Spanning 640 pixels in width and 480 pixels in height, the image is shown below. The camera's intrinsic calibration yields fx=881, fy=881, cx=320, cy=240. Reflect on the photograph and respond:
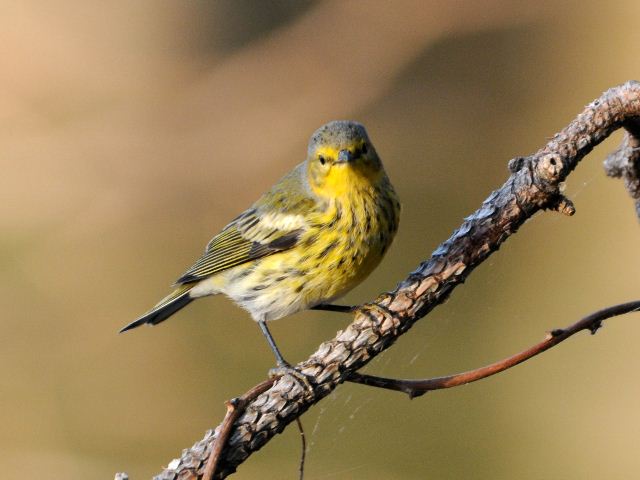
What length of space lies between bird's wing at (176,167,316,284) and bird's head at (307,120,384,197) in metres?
0.09

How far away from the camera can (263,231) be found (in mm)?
2934

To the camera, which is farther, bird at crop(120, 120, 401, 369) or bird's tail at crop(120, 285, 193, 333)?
bird's tail at crop(120, 285, 193, 333)

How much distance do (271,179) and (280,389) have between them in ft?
A: 12.5

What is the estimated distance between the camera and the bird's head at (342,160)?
2727 mm

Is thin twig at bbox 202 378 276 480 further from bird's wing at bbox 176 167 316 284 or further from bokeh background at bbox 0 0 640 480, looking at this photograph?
bokeh background at bbox 0 0 640 480

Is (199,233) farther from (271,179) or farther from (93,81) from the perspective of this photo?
(93,81)

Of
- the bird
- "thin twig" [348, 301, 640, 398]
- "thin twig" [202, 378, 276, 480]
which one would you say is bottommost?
"thin twig" [348, 301, 640, 398]

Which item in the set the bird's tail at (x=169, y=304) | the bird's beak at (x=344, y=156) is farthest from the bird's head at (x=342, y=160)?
the bird's tail at (x=169, y=304)

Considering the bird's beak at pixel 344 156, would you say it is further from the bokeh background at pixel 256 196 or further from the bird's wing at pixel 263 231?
the bokeh background at pixel 256 196

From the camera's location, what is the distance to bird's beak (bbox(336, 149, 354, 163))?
2.71 m

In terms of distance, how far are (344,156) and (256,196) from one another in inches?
97.9

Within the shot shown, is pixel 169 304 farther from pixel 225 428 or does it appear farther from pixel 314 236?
pixel 225 428

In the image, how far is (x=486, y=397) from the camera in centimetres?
453

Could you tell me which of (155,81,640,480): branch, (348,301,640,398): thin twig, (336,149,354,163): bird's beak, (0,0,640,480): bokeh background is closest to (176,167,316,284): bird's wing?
(336,149,354,163): bird's beak
